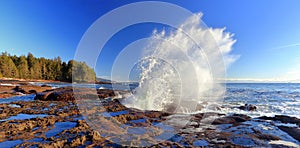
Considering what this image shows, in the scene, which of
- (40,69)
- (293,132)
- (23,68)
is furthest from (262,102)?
(40,69)

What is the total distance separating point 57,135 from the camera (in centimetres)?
574

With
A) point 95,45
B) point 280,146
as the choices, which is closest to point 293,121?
point 280,146

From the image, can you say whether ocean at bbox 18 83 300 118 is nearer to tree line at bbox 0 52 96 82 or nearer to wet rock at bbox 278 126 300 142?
wet rock at bbox 278 126 300 142

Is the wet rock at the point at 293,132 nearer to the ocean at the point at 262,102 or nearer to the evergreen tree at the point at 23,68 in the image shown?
the ocean at the point at 262,102

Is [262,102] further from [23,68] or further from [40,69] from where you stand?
[40,69]

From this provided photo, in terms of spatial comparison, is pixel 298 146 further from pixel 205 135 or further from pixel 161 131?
pixel 161 131

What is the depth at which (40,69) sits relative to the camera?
64188mm

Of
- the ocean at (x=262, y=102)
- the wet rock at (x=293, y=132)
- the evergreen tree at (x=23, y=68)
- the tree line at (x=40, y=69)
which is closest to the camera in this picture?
the wet rock at (x=293, y=132)

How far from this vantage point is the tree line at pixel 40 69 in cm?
5122

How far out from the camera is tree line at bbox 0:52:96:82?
168 feet

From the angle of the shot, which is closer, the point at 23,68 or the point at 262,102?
the point at 262,102

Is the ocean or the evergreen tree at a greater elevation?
the evergreen tree

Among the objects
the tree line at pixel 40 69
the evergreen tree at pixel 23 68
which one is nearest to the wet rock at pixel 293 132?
the tree line at pixel 40 69

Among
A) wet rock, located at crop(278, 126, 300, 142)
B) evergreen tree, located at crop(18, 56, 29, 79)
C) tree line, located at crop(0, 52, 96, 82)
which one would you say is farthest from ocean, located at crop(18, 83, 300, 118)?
evergreen tree, located at crop(18, 56, 29, 79)
